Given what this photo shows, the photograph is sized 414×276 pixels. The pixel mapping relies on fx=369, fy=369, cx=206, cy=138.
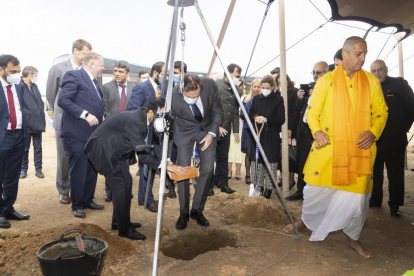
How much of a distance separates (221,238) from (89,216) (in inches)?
64.1

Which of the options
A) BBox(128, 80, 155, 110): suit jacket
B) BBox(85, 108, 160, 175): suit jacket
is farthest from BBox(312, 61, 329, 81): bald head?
BBox(85, 108, 160, 175): suit jacket

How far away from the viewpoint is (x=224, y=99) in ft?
19.2

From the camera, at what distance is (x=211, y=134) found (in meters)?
4.07

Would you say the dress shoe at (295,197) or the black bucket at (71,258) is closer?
the black bucket at (71,258)

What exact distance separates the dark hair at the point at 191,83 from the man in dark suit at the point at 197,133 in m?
0.09

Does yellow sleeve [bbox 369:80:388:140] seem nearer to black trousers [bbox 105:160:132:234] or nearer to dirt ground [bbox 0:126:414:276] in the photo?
dirt ground [bbox 0:126:414:276]

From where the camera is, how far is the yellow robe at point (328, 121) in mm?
3309

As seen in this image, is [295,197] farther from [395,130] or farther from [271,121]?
[395,130]

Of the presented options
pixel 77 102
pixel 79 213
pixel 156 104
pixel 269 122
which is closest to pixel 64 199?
pixel 79 213

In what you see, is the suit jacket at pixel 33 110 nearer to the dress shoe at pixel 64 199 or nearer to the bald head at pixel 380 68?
the dress shoe at pixel 64 199

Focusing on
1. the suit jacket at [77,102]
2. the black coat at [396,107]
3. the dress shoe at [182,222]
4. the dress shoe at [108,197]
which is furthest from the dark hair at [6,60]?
the black coat at [396,107]

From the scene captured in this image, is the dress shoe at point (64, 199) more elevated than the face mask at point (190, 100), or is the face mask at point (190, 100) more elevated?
the face mask at point (190, 100)

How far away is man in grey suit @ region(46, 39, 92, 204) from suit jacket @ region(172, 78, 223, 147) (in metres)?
1.61

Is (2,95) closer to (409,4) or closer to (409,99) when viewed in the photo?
(409,99)
